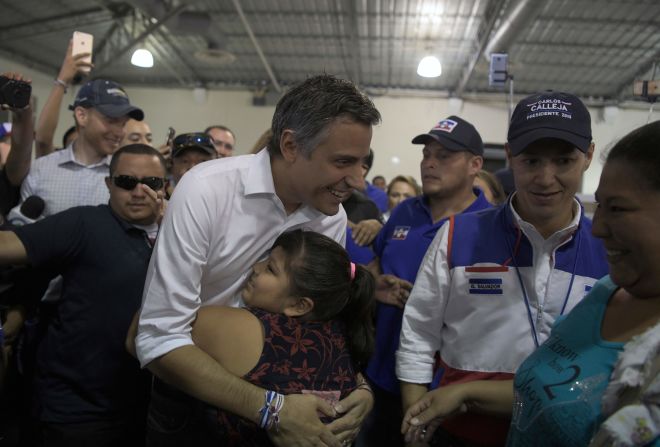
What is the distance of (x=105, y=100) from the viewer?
279 centimetres

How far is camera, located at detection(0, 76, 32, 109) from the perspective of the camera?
221 centimetres

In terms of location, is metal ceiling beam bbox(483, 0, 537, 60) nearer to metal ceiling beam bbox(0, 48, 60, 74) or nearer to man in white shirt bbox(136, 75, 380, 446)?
man in white shirt bbox(136, 75, 380, 446)

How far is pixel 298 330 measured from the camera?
57.1 inches

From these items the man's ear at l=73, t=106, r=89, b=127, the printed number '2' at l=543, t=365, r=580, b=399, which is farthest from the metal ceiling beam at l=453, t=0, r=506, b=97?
the printed number '2' at l=543, t=365, r=580, b=399

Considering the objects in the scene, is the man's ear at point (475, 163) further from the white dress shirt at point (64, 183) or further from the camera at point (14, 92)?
the camera at point (14, 92)

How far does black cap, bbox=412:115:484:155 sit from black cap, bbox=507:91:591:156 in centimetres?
86

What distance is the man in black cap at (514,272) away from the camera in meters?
1.52

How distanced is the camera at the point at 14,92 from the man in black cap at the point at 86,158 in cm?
43

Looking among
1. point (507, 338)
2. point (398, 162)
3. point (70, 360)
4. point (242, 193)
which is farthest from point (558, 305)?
point (398, 162)

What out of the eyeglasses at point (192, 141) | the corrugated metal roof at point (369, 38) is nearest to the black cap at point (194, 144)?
the eyeglasses at point (192, 141)

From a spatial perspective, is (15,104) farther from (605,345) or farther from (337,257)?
(605,345)

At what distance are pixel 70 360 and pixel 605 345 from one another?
6.05ft

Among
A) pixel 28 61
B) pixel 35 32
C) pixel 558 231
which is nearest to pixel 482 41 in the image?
pixel 558 231

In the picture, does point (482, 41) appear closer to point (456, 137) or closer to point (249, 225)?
point (456, 137)
